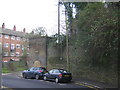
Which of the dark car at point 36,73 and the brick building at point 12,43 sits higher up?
the brick building at point 12,43

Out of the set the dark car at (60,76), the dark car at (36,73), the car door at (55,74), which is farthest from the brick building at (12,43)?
the car door at (55,74)

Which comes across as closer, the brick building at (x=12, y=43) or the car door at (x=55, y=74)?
the car door at (x=55, y=74)

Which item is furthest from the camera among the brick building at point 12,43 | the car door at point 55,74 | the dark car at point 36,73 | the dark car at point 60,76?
the brick building at point 12,43

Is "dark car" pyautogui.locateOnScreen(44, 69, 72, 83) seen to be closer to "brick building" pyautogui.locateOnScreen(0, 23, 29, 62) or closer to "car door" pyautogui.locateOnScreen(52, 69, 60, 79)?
"car door" pyautogui.locateOnScreen(52, 69, 60, 79)

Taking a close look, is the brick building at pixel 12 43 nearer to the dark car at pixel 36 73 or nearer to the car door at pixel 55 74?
the dark car at pixel 36 73

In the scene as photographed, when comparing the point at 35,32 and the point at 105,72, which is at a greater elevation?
the point at 35,32

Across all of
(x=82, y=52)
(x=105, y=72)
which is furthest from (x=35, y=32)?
(x=105, y=72)

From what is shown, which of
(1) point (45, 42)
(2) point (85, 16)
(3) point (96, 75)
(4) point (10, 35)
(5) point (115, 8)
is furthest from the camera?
(4) point (10, 35)

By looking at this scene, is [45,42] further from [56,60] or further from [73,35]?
[73,35]

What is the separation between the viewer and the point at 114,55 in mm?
13312

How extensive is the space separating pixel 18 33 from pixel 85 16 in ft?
162

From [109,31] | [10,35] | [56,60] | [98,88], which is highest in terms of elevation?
[10,35]

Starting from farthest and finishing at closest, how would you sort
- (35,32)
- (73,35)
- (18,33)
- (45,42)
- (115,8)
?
1. (18,33)
2. (35,32)
3. (45,42)
4. (73,35)
5. (115,8)

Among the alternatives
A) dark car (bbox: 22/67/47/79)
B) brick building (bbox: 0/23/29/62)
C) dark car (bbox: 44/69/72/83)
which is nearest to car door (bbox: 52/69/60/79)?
dark car (bbox: 44/69/72/83)
